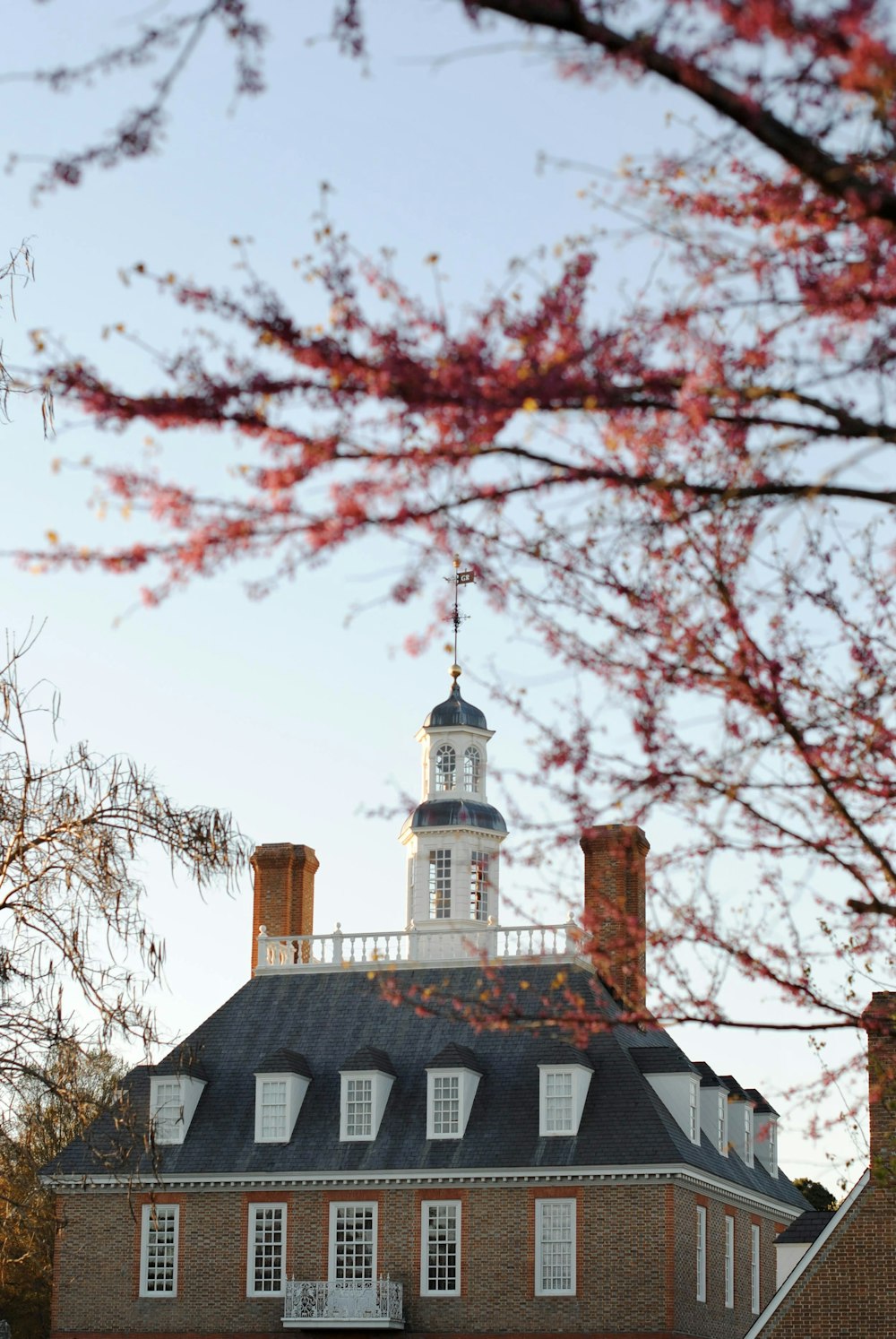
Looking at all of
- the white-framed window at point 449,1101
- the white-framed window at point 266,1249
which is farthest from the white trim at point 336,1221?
the white-framed window at point 449,1101

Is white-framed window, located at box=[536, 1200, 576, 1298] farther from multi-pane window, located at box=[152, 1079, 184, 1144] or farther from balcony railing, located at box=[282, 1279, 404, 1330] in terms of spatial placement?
multi-pane window, located at box=[152, 1079, 184, 1144]

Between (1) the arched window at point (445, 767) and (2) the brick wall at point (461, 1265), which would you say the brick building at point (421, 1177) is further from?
(1) the arched window at point (445, 767)

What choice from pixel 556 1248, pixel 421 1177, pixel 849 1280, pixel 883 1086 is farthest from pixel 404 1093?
pixel 883 1086

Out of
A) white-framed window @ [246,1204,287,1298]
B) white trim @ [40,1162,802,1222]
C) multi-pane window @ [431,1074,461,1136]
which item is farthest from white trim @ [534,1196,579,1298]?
white-framed window @ [246,1204,287,1298]

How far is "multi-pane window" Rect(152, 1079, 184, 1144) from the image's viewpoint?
3562 centimetres

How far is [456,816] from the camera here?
4128 centimetres

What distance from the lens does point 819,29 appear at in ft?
21.1

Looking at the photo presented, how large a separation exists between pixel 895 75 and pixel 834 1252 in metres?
22.9

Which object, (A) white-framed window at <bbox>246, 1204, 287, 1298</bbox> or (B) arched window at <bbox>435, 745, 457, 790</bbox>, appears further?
(B) arched window at <bbox>435, 745, 457, 790</bbox>

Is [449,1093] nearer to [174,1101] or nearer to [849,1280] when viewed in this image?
[174,1101]

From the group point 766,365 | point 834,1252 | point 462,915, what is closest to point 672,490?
point 766,365

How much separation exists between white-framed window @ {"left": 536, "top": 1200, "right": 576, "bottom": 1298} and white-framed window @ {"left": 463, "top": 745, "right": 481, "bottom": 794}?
11.6 metres

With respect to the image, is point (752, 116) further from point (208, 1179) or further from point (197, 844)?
point (208, 1179)

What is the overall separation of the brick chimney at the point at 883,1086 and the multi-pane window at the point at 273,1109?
12800 millimetres
